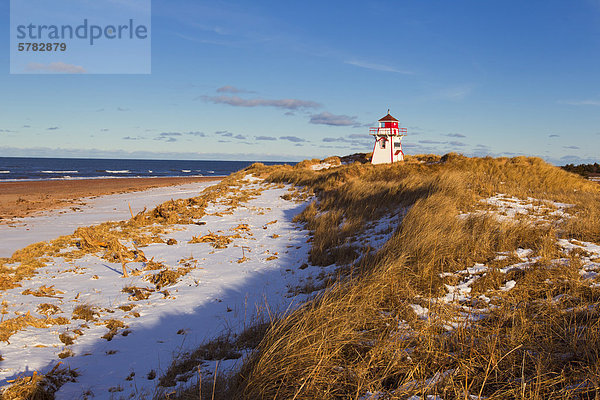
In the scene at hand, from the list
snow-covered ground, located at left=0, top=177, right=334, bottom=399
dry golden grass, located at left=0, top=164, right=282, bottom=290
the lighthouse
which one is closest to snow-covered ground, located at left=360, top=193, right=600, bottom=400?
snow-covered ground, located at left=0, top=177, right=334, bottom=399

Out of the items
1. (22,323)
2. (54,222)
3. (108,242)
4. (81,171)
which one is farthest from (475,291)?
(81,171)

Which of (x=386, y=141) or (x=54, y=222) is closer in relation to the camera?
(x=54, y=222)

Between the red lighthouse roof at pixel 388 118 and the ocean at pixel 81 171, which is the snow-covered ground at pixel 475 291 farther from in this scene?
the ocean at pixel 81 171

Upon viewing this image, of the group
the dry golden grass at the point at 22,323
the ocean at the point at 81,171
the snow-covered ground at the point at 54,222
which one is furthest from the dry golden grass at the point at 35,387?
the ocean at the point at 81,171

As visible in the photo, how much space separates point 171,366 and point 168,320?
1840 mm

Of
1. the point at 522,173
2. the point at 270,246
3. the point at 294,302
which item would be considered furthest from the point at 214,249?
the point at 522,173

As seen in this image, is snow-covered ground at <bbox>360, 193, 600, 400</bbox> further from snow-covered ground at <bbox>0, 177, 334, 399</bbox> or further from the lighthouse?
the lighthouse

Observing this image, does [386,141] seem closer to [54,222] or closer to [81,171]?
[54,222]

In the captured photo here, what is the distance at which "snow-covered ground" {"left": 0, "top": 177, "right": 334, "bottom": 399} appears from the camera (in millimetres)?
4367

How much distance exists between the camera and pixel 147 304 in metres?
6.56

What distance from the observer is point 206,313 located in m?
6.18

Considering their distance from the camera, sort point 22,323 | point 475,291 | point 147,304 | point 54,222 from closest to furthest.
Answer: point 475,291
point 22,323
point 147,304
point 54,222

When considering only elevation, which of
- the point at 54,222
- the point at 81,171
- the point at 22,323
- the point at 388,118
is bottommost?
the point at 22,323

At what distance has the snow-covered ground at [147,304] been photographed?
4367 millimetres
